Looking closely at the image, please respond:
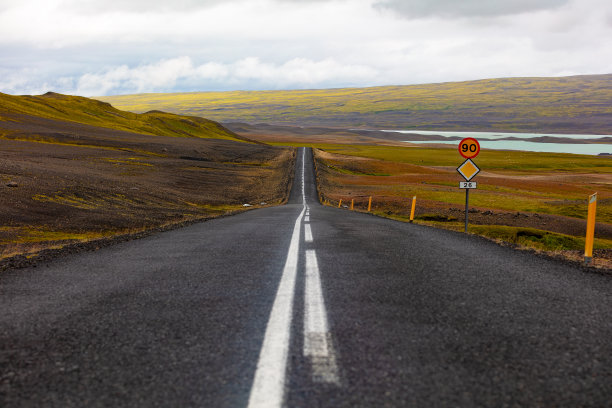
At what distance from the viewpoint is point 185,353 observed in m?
3.65

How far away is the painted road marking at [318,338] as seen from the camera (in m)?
3.26

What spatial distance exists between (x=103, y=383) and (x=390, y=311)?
274 centimetres

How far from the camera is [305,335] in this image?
400 centimetres

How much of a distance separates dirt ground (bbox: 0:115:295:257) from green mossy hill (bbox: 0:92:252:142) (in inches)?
696

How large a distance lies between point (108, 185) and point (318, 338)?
3072 centimetres

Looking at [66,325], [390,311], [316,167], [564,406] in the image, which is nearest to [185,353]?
[66,325]

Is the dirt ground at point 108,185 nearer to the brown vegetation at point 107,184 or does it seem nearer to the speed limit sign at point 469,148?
the brown vegetation at point 107,184

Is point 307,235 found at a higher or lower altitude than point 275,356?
lower

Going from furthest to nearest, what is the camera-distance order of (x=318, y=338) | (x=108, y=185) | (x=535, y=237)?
(x=108, y=185), (x=535, y=237), (x=318, y=338)

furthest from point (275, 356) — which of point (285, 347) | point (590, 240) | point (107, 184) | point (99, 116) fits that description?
point (99, 116)

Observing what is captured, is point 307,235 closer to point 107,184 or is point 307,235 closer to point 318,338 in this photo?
point 318,338

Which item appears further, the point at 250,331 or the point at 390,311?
the point at 390,311

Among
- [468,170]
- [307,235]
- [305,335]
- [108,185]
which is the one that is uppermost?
[468,170]

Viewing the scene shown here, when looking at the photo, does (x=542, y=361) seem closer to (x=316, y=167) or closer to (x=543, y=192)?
(x=543, y=192)
